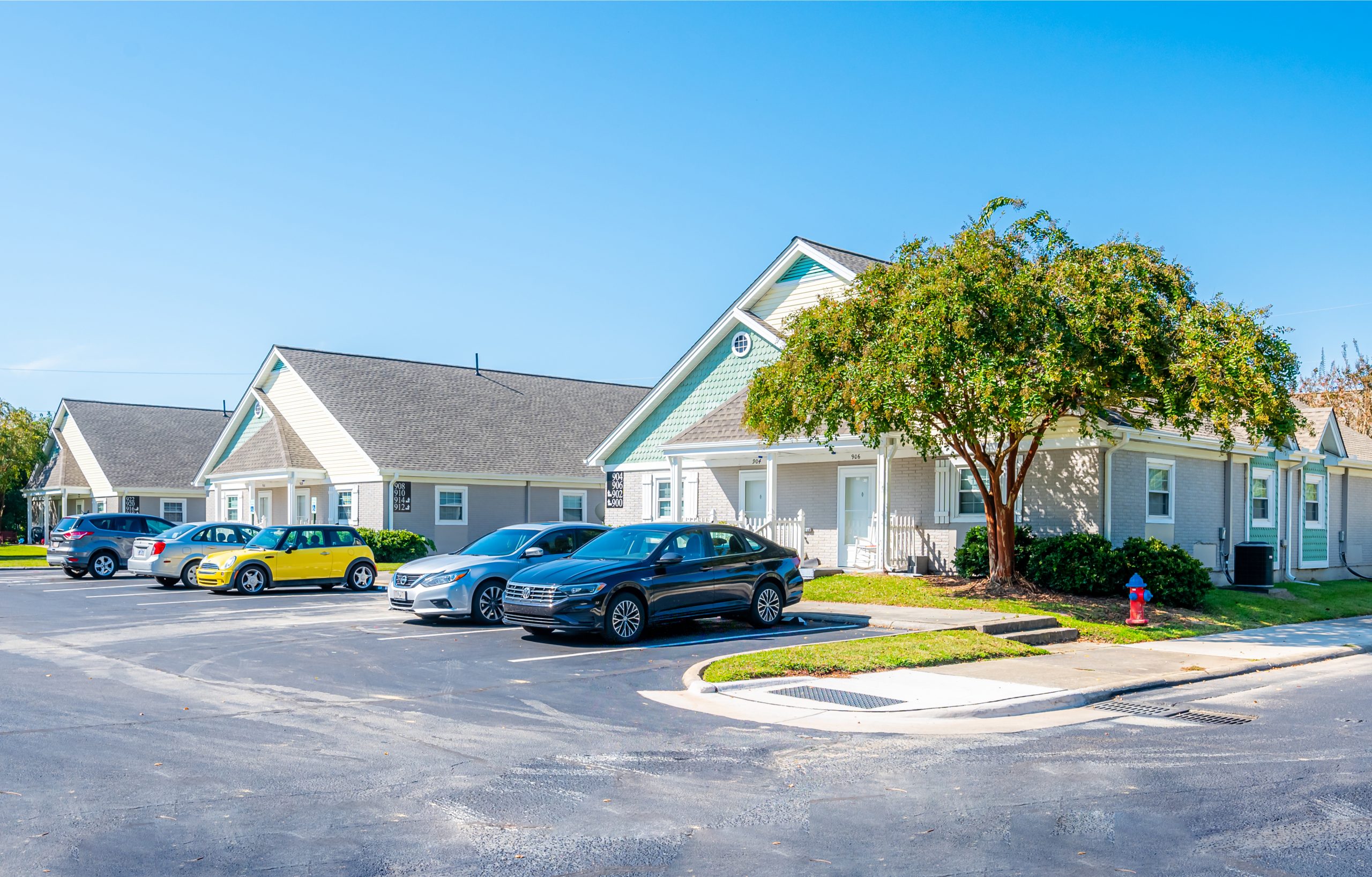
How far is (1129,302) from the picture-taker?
16.3 meters

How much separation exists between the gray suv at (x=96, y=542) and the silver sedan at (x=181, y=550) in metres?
3.04

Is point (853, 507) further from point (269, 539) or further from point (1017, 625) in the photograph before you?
point (269, 539)

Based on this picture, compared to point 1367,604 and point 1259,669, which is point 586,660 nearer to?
point 1259,669

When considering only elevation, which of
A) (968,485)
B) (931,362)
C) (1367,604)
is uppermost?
(931,362)

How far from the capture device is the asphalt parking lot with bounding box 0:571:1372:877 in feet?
19.3

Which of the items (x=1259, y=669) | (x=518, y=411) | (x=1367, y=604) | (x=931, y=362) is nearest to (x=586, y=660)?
(x=931, y=362)

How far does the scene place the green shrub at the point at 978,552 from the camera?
20.9m

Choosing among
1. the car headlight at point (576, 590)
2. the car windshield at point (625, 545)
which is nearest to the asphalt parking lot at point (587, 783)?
the car headlight at point (576, 590)

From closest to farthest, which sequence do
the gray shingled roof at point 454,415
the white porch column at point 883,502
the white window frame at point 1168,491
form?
the white window frame at point 1168,491
the white porch column at point 883,502
the gray shingled roof at point 454,415

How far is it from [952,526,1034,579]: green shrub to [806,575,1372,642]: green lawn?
303 mm

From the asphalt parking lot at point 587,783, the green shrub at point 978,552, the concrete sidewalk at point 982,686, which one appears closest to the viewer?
the asphalt parking lot at point 587,783

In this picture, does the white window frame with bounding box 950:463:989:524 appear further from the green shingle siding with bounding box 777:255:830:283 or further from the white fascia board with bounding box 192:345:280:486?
the white fascia board with bounding box 192:345:280:486

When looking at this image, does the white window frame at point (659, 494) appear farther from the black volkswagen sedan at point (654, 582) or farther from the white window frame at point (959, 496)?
the black volkswagen sedan at point (654, 582)

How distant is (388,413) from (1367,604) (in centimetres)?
2693
